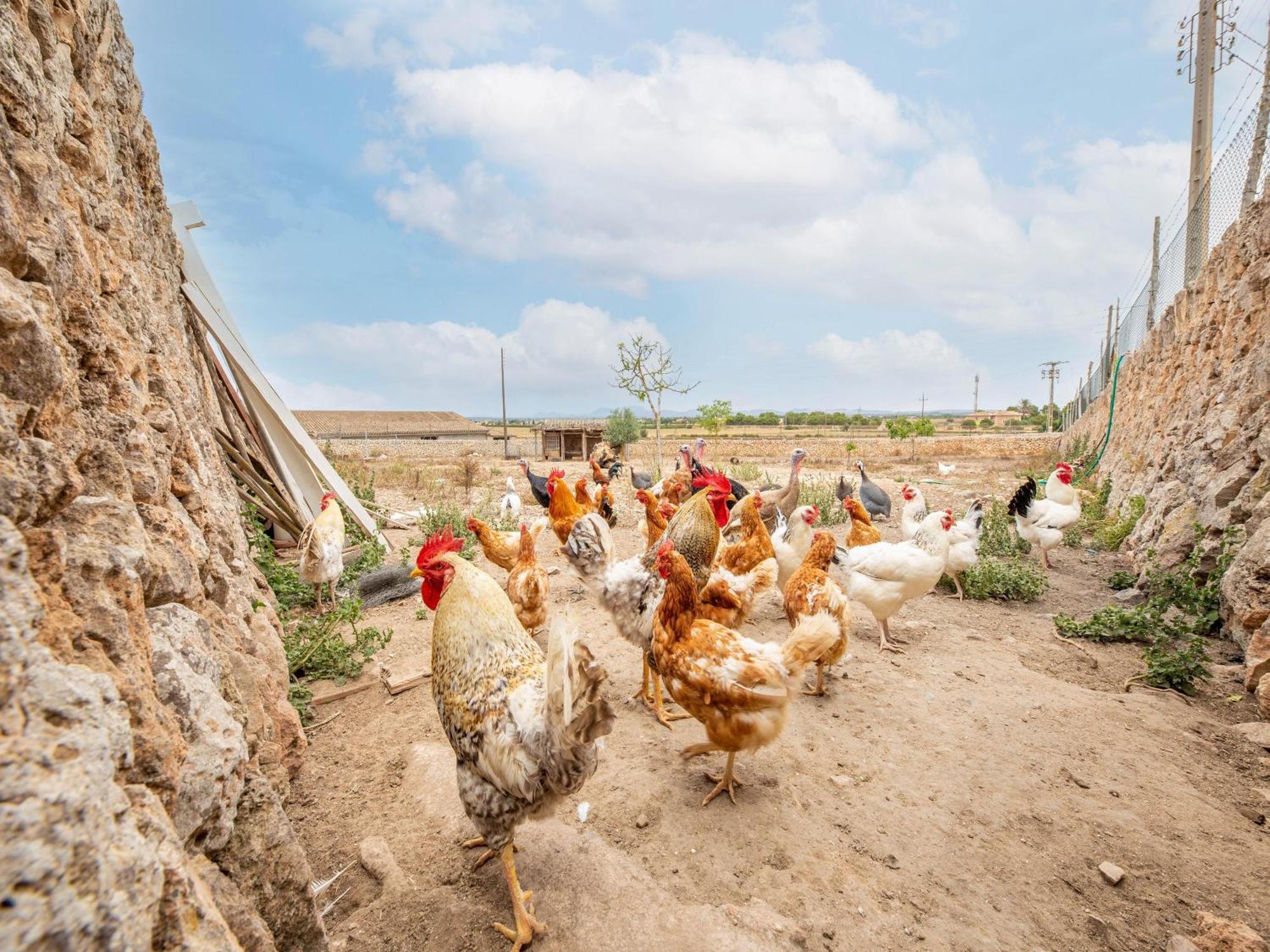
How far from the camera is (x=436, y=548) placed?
11.2 feet

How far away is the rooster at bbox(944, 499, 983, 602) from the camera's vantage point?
6309 mm

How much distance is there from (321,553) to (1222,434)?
30.5 feet

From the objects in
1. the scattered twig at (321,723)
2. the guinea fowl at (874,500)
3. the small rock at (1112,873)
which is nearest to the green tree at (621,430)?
the guinea fowl at (874,500)

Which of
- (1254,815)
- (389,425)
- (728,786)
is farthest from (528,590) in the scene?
(389,425)

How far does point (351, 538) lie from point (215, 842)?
6.61 m

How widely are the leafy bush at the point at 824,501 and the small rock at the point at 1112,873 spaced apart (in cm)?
743

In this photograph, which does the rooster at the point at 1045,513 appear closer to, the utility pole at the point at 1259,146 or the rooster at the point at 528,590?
the utility pole at the point at 1259,146

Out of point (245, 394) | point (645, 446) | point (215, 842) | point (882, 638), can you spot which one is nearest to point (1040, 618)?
point (882, 638)

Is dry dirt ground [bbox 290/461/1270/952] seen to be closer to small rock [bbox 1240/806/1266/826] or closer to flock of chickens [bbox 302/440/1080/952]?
small rock [bbox 1240/806/1266/826]

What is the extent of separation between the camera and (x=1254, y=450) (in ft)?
15.8

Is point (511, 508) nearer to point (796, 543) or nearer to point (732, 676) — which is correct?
point (796, 543)

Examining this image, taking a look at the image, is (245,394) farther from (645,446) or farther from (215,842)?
(645,446)

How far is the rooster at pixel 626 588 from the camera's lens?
4.12 m

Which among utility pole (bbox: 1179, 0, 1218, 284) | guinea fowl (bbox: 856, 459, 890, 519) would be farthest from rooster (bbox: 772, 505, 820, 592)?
utility pole (bbox: 1179, 0, 1218, 284)
